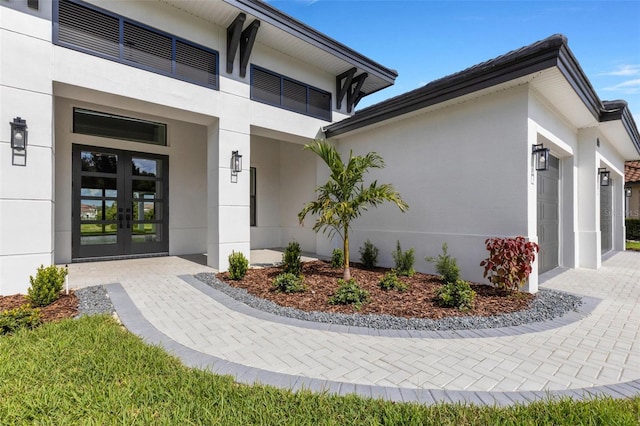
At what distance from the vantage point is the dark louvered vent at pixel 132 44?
625 centimetres

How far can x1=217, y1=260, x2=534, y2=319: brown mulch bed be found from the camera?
4.79 metres

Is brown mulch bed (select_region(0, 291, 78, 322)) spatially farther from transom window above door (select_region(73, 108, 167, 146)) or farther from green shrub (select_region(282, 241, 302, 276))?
transom window above door (select_region(73, 108, 167, 146))

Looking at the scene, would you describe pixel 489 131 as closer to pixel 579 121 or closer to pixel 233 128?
pixel 579 121

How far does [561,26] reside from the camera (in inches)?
258

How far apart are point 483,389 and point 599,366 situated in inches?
62.7

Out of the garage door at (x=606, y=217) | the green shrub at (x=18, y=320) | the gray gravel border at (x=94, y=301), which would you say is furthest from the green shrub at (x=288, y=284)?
the garage door at (x=606, y=217)

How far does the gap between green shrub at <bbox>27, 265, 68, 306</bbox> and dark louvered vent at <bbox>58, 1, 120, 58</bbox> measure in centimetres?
481

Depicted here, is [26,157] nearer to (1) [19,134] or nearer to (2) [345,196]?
(1) [19,134]

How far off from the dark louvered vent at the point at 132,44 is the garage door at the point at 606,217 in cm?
1528

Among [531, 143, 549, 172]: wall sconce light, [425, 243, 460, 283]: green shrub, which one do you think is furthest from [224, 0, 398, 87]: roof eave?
[425, 243, 460, 283]: green shrub

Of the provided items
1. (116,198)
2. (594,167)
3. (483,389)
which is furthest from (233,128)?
(594,167)

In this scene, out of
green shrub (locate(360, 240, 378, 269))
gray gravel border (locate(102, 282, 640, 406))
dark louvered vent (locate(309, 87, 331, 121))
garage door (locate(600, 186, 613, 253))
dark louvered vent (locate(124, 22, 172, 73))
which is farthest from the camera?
garage door (locate(600, 186, 613, 253))

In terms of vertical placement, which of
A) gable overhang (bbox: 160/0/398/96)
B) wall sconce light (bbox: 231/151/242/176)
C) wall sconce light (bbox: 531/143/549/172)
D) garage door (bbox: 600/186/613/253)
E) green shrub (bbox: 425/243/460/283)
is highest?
gable overhang (bbox: 160/0/398/96)

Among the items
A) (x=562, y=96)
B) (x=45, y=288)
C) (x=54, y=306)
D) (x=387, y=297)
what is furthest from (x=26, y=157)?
(x=562, y=96)
